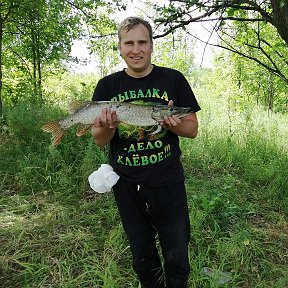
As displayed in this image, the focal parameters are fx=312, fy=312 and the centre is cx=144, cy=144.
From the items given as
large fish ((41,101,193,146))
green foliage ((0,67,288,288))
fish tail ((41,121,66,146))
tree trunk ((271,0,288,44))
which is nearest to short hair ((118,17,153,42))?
large fish ((41,101,193,146))

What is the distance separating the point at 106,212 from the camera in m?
3.59

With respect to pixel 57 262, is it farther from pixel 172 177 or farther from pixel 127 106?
pixel 127 106

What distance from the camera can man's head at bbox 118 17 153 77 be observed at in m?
1.91

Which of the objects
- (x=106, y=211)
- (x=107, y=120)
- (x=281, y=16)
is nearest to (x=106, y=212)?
(x=106, y=211)

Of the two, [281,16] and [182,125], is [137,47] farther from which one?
[281,16]

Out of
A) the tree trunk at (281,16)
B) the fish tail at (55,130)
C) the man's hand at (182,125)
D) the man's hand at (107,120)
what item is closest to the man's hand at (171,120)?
the man's hand at (182,125)

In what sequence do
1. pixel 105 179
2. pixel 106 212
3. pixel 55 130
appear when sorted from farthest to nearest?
pixel 106 212, pixel 55 130, pixel 105 179

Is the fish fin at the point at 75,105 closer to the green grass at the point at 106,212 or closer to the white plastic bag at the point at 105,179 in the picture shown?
the white plastic bag at the point at 105,179

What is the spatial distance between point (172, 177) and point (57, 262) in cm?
157

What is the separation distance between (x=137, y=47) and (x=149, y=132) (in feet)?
1.74

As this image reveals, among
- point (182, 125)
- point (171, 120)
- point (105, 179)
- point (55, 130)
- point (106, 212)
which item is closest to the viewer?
point (171, 120)

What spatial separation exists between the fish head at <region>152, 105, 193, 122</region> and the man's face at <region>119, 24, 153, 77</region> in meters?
0.29

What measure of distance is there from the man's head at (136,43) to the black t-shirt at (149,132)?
0.09 m

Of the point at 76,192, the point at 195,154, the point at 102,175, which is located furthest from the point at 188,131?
the point at 195,154
